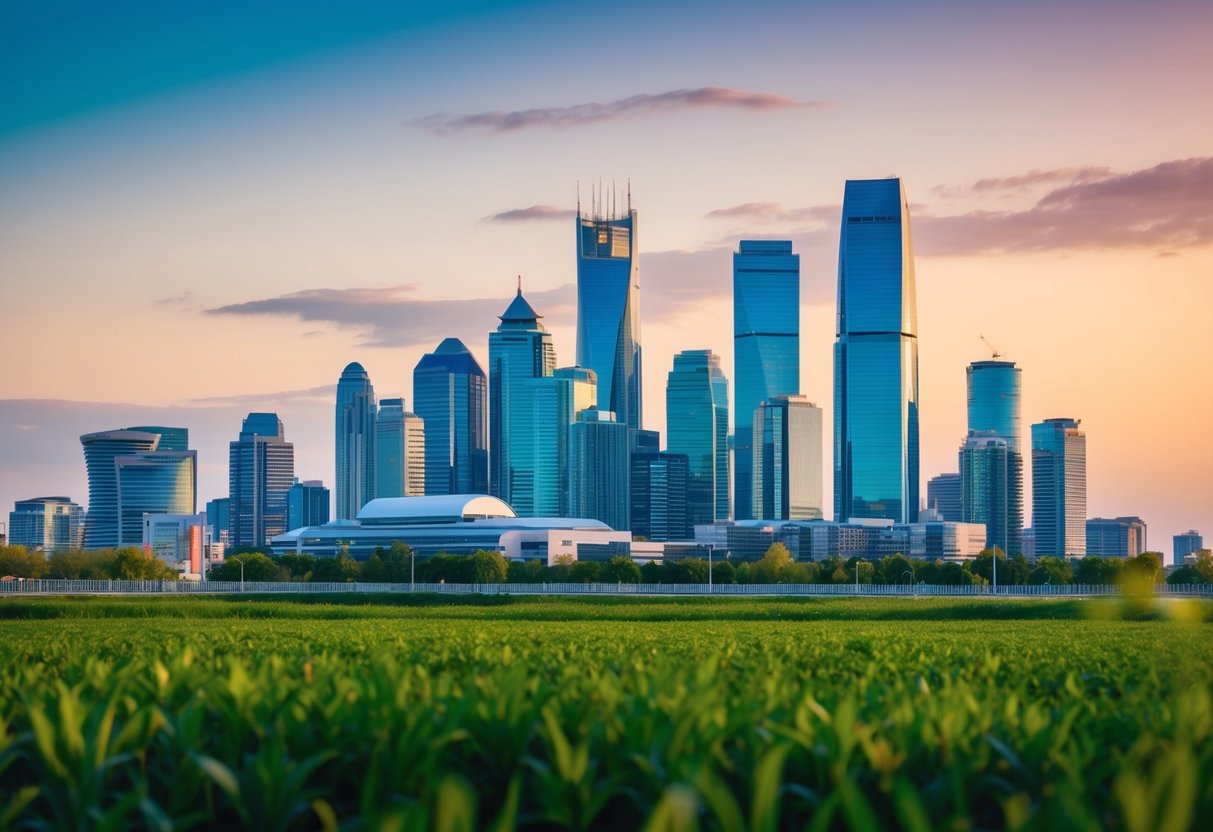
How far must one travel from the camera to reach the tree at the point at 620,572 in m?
189

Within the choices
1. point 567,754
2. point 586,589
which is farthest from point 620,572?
point 567,754

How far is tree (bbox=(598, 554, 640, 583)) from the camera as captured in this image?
18875cm

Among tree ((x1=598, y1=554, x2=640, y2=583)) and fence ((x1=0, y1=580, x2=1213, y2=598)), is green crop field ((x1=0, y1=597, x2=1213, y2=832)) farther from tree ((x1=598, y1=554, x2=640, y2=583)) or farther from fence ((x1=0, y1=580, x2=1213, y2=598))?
tree ((x1=598, y1=554, x2=640, y2=583))

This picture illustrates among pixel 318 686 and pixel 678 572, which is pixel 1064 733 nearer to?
pixel 318 686

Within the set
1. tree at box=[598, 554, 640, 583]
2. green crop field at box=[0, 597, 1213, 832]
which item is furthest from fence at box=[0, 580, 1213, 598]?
green crop field at box=[0, 597, 1213, 832]

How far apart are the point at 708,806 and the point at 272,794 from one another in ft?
9.92

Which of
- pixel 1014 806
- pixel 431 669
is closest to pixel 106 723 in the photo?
pixel 1014 806

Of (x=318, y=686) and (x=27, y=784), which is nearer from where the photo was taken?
(x=27, y=784)

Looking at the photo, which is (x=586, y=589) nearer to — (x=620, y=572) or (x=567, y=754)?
(x=620, y=572)

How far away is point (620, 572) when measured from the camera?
190 m

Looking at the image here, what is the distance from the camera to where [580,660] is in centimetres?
2178

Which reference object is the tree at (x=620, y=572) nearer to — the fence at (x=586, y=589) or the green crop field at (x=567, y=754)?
the fence at (x=586, y=589)

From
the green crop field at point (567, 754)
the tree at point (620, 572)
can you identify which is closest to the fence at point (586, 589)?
the tree at point (620, 572)

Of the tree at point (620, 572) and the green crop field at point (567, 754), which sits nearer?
the green crop field at point (567, 754)
